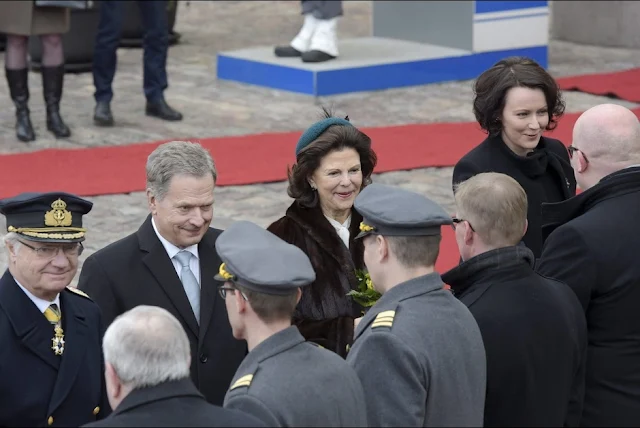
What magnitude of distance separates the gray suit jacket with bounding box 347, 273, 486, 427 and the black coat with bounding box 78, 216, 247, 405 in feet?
2.61

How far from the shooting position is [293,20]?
52.0 ft

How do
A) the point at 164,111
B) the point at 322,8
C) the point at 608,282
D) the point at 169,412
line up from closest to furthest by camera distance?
the point at 169,412, the point at 608,282, the point at 164,111, the point at 322,8

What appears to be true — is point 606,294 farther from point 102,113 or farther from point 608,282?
point 102,113

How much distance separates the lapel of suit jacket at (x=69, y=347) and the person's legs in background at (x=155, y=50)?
638cm

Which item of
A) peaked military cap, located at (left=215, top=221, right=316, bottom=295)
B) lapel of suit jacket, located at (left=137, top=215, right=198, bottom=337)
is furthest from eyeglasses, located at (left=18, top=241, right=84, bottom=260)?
peaked military cap, located at (left=215, top=221, right=316, bottom=295)

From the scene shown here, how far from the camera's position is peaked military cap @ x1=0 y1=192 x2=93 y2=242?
→ 3.92 meters

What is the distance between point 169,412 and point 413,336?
798 mm

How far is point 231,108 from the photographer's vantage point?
11.1 metres

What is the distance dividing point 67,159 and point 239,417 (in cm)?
625

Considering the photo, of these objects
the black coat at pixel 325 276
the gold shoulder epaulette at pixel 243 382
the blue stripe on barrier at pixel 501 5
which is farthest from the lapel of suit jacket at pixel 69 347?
the blue stripe on barrier at pixel 501 5

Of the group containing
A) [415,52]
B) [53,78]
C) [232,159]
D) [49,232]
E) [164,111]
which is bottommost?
[232,159]

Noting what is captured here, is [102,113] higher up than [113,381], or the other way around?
[113,381]

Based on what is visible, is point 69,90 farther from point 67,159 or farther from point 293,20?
point 293,20

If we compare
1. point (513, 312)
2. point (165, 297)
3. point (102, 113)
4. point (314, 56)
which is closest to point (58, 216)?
point (165, 297)
